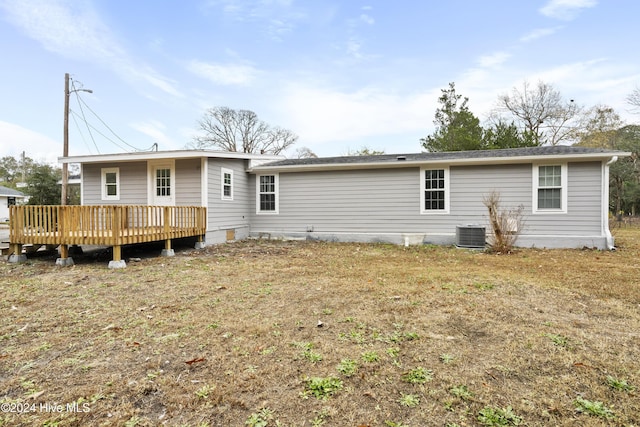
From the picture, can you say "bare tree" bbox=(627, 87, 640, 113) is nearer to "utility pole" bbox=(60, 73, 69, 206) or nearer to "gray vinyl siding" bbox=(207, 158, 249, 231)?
"gray vinyl siding" bbox=(207, 158, 249, 231)

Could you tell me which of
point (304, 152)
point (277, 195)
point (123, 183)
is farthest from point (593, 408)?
point (304, 152)

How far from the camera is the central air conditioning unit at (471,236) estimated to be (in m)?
8.87

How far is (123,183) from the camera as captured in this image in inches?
398

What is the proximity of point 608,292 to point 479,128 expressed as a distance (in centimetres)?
1913

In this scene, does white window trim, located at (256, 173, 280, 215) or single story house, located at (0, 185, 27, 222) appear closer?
white window trim, located at (256, 173, 280, 215)

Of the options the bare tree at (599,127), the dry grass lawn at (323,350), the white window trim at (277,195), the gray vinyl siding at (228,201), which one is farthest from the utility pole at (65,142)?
the bare tree at (599,127)

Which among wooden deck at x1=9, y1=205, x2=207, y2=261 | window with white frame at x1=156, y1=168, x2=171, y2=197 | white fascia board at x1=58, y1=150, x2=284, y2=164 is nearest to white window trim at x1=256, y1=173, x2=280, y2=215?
white fascia board at x1=58, y1=150, x2=284, y2=164

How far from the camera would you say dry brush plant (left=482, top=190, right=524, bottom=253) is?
812cm

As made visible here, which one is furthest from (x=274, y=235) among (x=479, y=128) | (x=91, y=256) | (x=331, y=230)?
(x=479, y=128)

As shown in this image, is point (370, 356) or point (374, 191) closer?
point (370, 356)

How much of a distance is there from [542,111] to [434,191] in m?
20.7

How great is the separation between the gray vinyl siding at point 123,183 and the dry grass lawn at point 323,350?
5.06 m

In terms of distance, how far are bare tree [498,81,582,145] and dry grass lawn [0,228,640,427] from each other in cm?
2332

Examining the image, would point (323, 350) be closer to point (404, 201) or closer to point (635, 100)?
point (404, 201)
